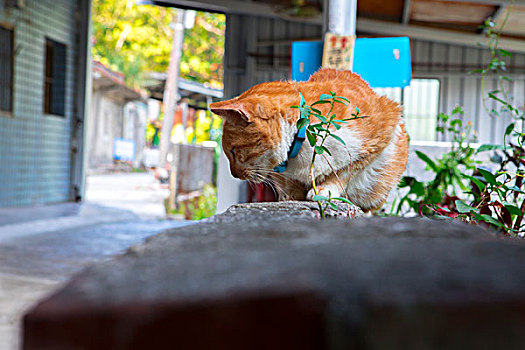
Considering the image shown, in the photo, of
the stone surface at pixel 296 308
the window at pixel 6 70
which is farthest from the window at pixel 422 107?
the stone surface at pixel 296 308

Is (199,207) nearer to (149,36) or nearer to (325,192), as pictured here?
(325,192)

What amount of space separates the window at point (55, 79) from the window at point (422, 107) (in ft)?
20.1

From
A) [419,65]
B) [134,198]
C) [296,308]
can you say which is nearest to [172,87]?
[134,198]

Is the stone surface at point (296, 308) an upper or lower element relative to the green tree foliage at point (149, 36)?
lower

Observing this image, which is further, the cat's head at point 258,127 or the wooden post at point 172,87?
the wooden post at point 172,87

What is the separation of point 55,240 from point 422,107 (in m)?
7.39

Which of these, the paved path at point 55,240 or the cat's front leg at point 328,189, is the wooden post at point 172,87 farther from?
the cat's front leg at point 328,189

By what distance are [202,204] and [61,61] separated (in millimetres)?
3394

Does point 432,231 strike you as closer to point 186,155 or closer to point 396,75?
point 396,75

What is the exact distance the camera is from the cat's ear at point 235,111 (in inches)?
66.6

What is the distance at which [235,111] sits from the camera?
1.70m

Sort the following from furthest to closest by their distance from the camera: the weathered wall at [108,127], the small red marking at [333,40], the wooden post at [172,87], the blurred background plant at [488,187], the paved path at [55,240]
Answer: the weathered wall at [108,127] → the wooden post at [172,87] → the paved path at [55,240] → the small red marking at [333,40] → the blurred background plant at [488,187]

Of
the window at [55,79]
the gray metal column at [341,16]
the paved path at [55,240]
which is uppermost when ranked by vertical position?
the window at [55,79]

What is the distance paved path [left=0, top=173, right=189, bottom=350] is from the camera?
3.44 metres
